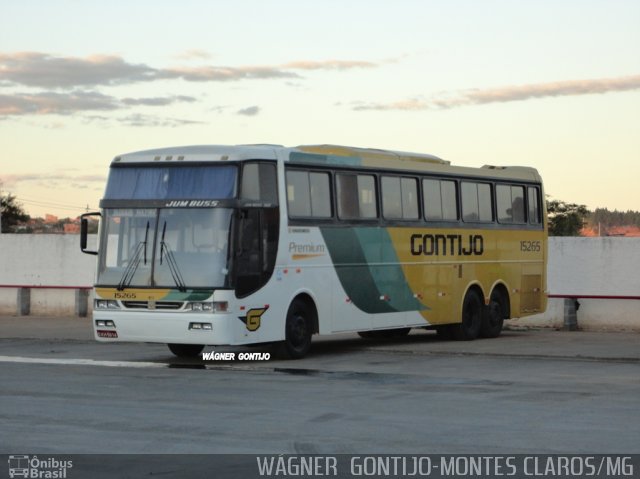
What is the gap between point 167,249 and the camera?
846 inches

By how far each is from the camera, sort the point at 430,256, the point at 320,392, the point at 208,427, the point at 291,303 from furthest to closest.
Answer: the point at 430,256 < the point at 291,303 < the point at 320,392 < the point at 208,427

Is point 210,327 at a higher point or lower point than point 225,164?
lower

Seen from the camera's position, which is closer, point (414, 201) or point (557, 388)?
point (557, 388)

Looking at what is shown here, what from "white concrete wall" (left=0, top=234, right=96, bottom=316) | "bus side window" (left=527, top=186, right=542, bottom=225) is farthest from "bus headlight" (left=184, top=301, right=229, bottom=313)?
"white concrete wall" (left=0, top=234, right=96, bottom=316)

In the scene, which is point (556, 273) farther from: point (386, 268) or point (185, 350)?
point (185, 350)

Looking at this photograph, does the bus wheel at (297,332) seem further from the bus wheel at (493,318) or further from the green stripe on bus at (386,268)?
the bus wheel at (493,318)

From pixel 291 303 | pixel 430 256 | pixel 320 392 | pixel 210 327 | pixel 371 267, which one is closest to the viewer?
pixel 320 392

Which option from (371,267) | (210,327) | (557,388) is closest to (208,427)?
(557,388)

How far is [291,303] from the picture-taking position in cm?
2280

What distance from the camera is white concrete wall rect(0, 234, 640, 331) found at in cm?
3225

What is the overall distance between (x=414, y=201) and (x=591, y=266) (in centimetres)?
953

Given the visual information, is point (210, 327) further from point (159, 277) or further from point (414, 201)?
point (414, 201)

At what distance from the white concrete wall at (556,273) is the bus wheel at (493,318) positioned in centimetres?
348

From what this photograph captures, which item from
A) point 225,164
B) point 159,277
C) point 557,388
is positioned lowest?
point 557,388
